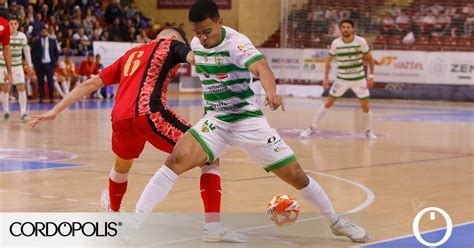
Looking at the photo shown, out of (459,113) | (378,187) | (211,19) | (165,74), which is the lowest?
(459,113)

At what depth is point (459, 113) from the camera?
2705 centimetres

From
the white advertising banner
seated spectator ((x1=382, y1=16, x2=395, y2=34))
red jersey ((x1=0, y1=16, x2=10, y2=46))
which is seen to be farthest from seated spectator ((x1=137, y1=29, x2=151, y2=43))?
red jersey ((x1=0, y1=16, x2=10, y2=46))

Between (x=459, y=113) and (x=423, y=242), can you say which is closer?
(x=423, y=242)

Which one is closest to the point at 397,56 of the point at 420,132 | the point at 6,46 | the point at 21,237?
the point at 420,132

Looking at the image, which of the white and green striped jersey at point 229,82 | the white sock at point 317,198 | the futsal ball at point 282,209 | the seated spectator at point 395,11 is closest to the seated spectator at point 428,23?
the seated spectator at point 395,11

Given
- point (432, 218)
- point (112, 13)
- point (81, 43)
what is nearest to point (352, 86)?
point (432, 218)

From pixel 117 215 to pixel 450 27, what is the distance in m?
27.8

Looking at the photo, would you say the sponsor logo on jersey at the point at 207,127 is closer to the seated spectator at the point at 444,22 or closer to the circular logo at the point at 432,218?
the circular logo at the point at 432,218

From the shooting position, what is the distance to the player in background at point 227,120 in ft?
24.4

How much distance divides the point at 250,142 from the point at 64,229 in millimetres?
1698

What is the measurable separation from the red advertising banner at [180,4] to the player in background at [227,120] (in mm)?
32511

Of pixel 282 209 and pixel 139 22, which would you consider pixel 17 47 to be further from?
pixel 139 22

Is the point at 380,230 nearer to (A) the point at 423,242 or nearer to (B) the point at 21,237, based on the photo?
(A) the point at 423,242

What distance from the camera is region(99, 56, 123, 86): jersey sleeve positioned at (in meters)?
8.23
